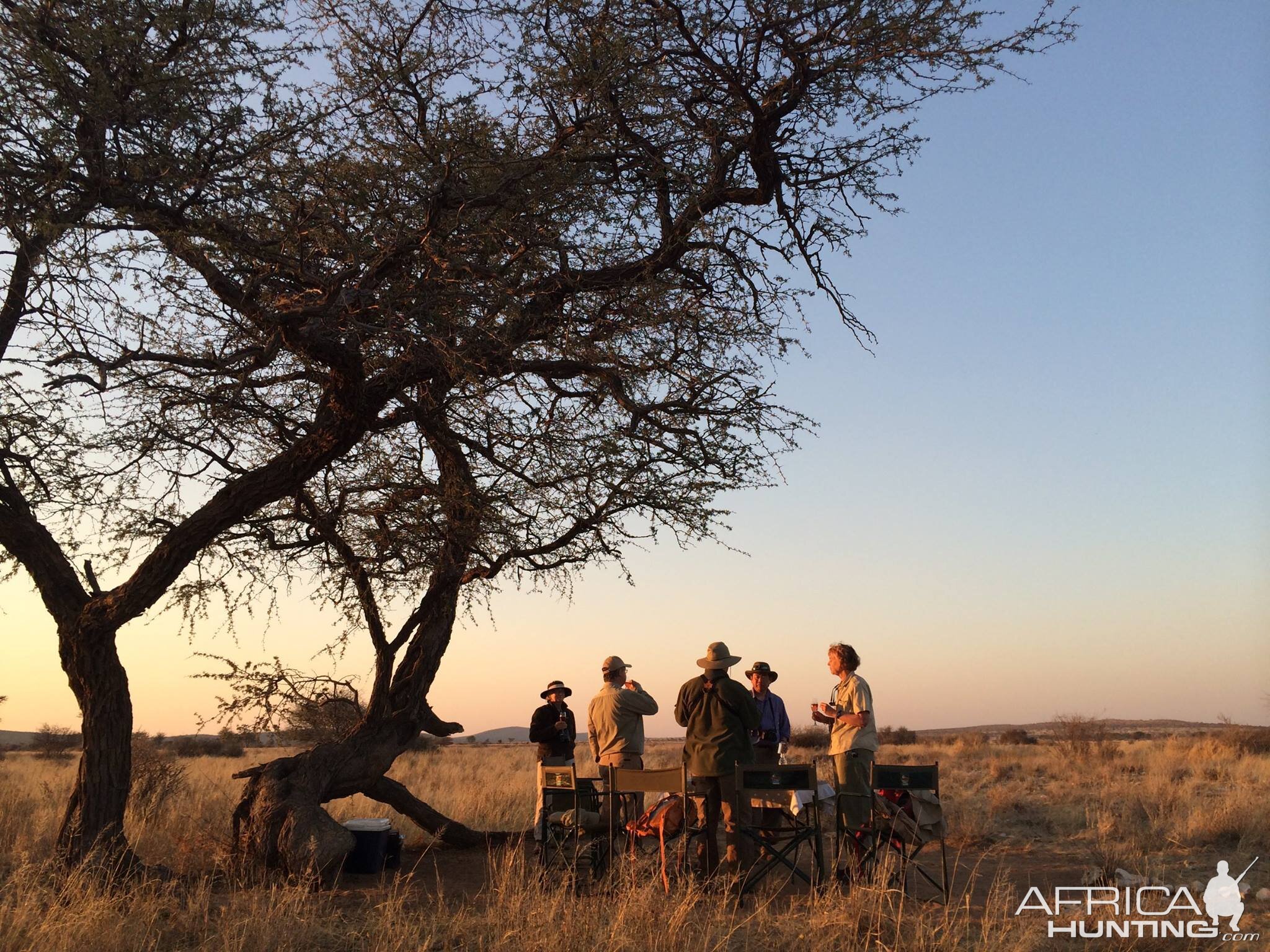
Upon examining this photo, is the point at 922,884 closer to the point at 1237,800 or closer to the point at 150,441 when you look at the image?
the point at 1237,800

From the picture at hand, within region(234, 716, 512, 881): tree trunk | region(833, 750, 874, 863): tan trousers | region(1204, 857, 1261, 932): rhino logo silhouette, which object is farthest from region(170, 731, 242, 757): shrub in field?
region(1204, 857, 1261, 932): rhino logo silhouette

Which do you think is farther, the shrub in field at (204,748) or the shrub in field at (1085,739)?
the shrub in field at (204,748)

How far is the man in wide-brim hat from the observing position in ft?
36.3

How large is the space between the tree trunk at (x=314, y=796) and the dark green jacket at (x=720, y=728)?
3300mm

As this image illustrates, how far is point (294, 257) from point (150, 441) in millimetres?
2405

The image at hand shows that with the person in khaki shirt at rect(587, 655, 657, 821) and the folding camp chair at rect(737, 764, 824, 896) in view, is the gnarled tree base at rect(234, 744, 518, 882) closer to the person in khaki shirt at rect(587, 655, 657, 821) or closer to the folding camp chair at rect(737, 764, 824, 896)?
the person in khaki shirt at rect(587, 655, 657, 821)

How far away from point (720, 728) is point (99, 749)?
17.2 ft

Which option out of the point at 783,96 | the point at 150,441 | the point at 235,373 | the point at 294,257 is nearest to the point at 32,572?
the point at 150,441

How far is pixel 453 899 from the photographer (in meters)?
8.23

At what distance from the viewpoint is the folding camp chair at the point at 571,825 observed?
8.52 metres

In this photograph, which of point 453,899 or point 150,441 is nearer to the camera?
point 453,899

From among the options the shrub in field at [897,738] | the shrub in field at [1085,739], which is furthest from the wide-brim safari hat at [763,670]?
the shrub in field at [897,738]

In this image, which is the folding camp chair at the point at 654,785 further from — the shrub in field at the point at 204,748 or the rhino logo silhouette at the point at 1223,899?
the shrub in field at the point at 204,748

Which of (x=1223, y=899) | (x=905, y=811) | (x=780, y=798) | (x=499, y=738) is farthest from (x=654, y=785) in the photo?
(x=499, y=738)
